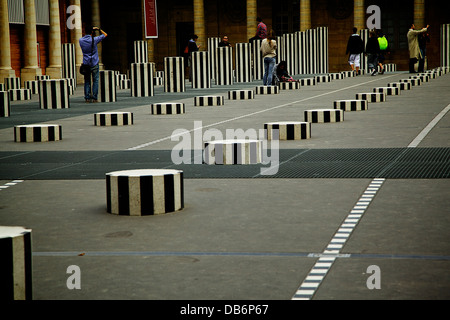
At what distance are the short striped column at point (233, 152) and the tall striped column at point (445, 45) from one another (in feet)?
99.2

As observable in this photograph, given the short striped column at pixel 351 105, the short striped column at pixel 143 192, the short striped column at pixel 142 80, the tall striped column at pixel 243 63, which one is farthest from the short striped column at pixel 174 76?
the short striped column at pixel 143 192

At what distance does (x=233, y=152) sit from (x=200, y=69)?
21208 millimetres

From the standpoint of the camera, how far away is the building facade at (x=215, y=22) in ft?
143

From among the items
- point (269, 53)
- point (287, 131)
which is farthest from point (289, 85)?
point (287, 131)

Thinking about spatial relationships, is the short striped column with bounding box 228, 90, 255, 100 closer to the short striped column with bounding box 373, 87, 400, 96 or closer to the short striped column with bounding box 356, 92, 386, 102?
the short striped column with bounding box 373, 87, 400, 96

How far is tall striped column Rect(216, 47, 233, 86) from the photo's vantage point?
30972mm

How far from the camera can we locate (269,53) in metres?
25.0

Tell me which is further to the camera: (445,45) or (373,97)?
(445,45)

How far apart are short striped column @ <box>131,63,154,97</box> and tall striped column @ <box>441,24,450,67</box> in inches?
665

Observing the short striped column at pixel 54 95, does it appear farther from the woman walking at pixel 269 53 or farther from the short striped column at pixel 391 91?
the short striped column at pixel 391 91

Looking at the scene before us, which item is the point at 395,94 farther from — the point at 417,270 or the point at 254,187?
the point at 417,270

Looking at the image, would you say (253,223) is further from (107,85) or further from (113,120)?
(107,85)

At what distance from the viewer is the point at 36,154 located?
10.4 m

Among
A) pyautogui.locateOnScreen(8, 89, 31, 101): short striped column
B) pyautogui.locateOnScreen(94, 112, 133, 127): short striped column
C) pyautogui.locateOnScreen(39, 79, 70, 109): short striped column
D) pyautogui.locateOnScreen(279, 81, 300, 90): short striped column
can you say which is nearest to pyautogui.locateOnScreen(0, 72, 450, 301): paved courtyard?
pyautogui.locateOnScreen(94, 112, 133, 127): short striped column
